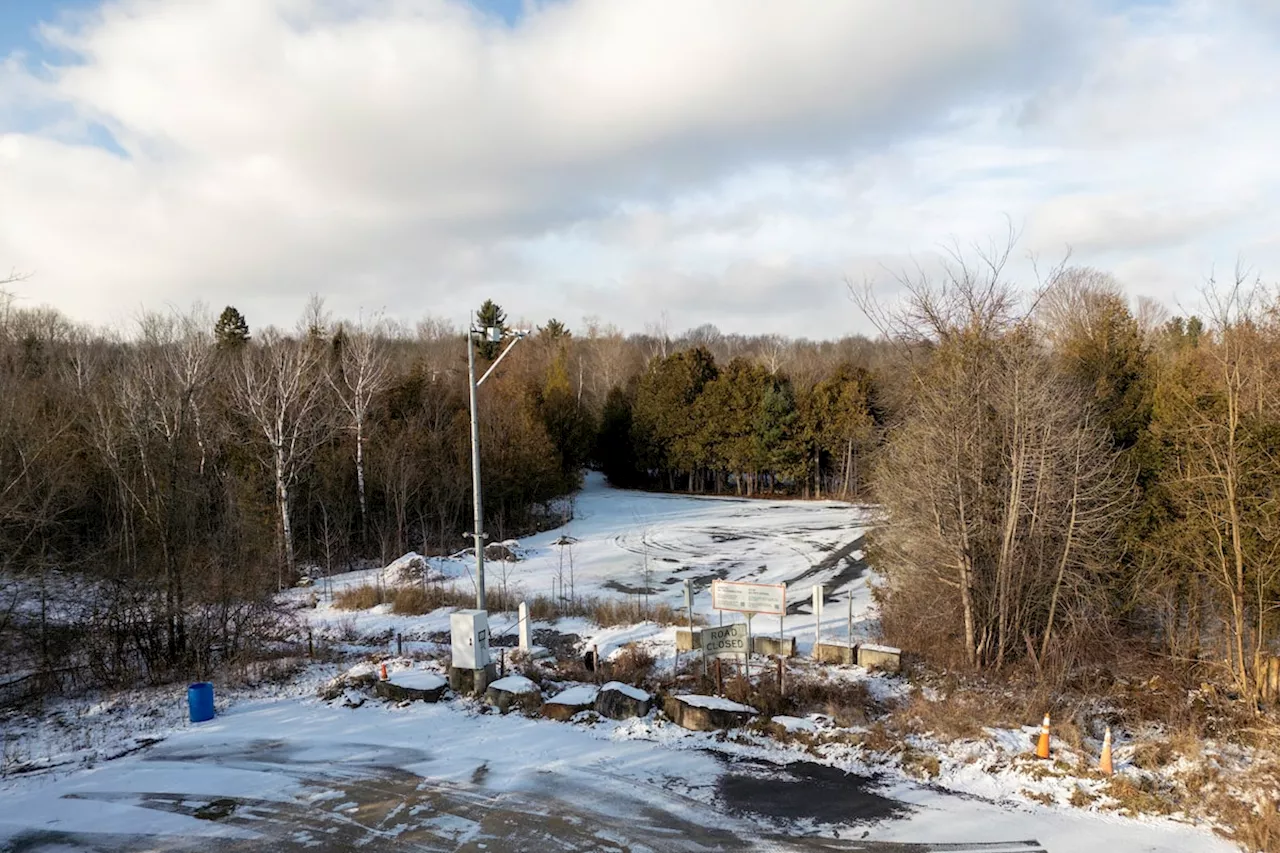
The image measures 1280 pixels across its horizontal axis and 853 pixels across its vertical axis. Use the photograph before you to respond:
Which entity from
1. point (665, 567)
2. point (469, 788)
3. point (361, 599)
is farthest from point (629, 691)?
point (665, 567)

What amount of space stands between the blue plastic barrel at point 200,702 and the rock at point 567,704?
5384 millimetres

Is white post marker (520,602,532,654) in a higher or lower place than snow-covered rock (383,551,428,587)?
higher

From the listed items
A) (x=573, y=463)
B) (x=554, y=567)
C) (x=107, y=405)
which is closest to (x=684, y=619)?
(x=554, y=567)

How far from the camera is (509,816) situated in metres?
8.34

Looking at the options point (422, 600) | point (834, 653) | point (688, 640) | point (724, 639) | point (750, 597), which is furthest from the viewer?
point (422, 600)

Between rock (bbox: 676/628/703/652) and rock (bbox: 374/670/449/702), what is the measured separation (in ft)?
15.3

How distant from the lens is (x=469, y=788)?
9.11 meters

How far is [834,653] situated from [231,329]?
1813 inches

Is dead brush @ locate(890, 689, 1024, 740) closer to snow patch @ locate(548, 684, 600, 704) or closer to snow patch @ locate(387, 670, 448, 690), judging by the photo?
snow patch @ locate(548, 684, 600, 704)

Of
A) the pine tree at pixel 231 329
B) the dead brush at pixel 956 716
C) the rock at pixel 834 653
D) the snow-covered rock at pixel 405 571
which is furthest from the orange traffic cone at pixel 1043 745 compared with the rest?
the pine tree at pixel 231 329

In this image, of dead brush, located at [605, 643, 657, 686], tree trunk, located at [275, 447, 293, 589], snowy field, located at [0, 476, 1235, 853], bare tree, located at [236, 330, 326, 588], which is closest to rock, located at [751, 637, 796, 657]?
snowy field, located at [0, 476, 1235, 853]

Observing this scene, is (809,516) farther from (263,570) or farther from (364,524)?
(263,570)

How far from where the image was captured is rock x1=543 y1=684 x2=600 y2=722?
11375 millimetres

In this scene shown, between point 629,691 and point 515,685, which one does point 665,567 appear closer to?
point 515,685
